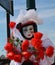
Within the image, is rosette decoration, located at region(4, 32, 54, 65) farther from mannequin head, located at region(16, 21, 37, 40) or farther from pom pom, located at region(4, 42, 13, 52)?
mannequin head, located at region(16, 21, 37, 40)

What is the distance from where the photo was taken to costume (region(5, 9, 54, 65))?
502 cm

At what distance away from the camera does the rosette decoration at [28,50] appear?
5.00m

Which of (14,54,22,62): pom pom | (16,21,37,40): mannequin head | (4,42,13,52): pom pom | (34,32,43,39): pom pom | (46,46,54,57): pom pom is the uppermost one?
(16,21,37,40): mannequin head

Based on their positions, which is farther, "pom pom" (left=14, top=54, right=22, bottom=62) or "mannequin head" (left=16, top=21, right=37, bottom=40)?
"mannequin head" (left=16, top=21, right=37, bottom=40)

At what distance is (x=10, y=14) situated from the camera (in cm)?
880

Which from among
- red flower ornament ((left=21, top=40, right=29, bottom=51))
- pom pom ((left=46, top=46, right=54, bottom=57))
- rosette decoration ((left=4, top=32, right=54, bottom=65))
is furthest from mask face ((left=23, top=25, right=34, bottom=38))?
pom pom ((left=46, top=46, right=54, bottom=57))

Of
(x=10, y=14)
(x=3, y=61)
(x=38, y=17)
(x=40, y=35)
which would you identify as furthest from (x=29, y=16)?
(x=10, y=14)

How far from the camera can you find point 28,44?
505 centimetres

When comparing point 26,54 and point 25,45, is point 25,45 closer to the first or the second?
point 25,45

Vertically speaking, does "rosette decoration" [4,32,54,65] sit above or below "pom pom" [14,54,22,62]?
above

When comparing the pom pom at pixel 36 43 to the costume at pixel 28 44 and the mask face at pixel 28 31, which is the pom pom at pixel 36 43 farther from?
the mask face at pixel 28 31

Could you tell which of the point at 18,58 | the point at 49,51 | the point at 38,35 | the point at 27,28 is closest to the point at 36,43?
the point at 38,35

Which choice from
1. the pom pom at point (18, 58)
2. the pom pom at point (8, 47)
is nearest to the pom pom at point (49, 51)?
the pom pom at point (18, 58)

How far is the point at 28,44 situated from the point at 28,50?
0.32 feet
